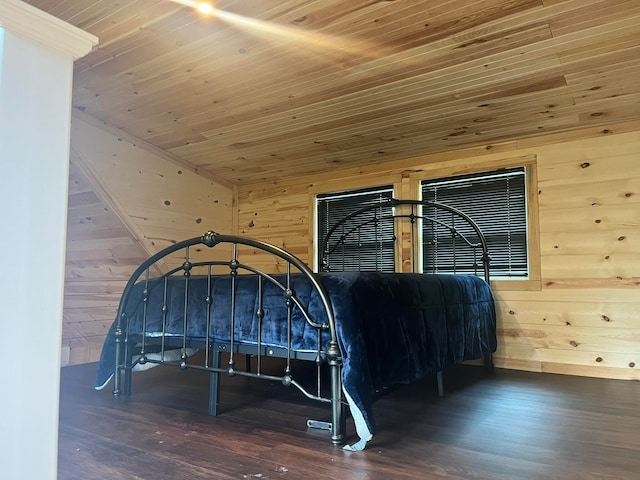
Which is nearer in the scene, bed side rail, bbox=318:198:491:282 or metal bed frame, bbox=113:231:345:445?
metal bed frame, bbox=113:231:345:445

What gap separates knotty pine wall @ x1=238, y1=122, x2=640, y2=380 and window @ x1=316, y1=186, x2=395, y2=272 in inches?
32.2

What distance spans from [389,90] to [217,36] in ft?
3.54

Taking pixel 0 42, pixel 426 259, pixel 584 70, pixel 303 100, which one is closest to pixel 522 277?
pixel 426 259

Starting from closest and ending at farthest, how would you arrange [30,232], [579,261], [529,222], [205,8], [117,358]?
[30,232] < [205,8] < [117,358] < [579,261] < [529,222]

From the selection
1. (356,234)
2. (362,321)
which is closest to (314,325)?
(362,321)

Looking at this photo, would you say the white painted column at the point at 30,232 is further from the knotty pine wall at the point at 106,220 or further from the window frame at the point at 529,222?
the window frame at the point at 529,222

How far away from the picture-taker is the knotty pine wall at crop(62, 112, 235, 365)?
3.55 metres

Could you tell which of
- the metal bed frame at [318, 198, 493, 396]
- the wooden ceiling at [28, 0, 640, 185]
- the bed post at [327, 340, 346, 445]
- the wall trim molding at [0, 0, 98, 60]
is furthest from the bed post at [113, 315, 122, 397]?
the metal bed frame at [318, 198, 493, 396]

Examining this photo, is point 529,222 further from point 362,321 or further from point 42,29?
point 42,29

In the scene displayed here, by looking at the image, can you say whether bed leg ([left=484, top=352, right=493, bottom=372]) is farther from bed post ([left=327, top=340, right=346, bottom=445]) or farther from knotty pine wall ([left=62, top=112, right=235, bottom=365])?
knotty pine wall ([left=62, top=112, right=235, bottom=365])

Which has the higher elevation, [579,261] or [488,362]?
[579,261]

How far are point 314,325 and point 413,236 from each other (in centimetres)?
221

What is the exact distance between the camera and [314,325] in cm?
186

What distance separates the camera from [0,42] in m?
0.77
